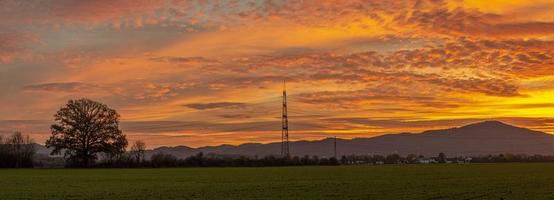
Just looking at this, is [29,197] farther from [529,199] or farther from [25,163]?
[25,163]

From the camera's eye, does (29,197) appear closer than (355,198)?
No

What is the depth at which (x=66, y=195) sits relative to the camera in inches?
1489

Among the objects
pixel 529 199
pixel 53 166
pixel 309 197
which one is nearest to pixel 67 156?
pixel 53 166

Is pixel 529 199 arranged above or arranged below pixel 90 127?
below

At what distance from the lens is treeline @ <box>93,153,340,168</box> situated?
126 metres

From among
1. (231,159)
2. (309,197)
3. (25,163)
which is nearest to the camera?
(309,197)

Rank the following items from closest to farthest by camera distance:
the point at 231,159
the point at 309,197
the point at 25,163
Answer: the point at 309,197, the point at 25,163, the point at 231,159

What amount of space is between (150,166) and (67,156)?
17.1m

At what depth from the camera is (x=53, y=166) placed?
5069 inches

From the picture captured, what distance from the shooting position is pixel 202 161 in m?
138

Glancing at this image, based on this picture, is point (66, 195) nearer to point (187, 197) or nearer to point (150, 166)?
point (187, 197)

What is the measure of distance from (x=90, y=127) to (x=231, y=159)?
3635 centimetres

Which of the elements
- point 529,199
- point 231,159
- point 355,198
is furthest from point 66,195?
point 231,159

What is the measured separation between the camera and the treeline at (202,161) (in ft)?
413
